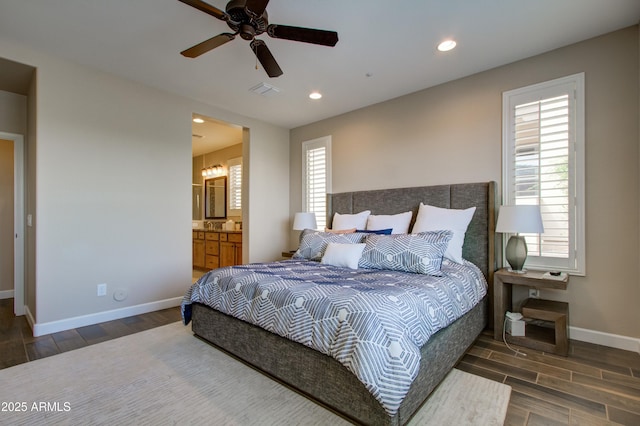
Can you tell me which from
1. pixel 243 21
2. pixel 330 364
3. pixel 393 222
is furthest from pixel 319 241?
pixel 243 21

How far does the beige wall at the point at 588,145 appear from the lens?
8.63ft

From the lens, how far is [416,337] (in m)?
1.70

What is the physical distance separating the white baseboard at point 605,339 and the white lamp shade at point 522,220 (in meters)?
1.05

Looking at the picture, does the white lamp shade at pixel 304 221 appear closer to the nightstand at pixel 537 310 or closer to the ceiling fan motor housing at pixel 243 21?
the nightstand at pixel 537 310

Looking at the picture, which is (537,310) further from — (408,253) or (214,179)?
(214,179)

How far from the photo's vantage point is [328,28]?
8.54 ft

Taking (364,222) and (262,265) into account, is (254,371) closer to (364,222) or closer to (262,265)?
(262,265)

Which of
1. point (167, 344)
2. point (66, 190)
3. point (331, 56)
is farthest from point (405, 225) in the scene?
point (66, 190)

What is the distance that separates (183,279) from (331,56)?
3.34m

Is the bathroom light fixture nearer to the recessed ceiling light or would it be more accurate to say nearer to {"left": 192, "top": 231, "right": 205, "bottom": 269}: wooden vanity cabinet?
{"left": 192, "top": 231, "right": 205, "bottom": 269}: wooden vanity cabinet

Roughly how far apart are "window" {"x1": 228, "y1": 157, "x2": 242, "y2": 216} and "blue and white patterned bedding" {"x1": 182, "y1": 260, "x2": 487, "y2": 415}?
3973 mm

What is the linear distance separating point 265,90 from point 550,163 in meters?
3.21

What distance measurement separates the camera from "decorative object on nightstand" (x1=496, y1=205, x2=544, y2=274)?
2729mm

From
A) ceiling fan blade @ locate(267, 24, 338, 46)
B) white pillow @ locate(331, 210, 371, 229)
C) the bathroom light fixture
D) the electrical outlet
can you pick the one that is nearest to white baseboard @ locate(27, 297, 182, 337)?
the electrical outlet
